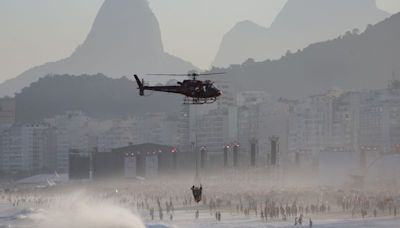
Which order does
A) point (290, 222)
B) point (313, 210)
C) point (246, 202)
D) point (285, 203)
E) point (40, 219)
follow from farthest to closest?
point (246, 202)
point (285, 203)
point (313, 210)
point (40, 219)
point (290, 222)

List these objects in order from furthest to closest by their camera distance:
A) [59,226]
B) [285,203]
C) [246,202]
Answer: [246,202] → [285,203] → [59,226]

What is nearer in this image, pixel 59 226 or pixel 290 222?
pixel 59 226

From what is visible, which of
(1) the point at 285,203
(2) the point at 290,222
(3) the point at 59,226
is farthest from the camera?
(1) the point at 285,203

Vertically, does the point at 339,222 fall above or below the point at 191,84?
below

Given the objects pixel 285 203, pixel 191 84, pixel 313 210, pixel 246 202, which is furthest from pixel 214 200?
pixel 191 84

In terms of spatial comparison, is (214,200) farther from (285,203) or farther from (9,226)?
(9,226)

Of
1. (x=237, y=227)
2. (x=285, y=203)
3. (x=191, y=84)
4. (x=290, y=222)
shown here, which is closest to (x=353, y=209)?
(x=285, y=203)

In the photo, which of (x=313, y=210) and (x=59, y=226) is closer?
(x=59, y=226)

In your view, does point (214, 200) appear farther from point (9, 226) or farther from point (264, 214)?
point (9, 226)

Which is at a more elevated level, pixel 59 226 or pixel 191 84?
pixel 191 84
